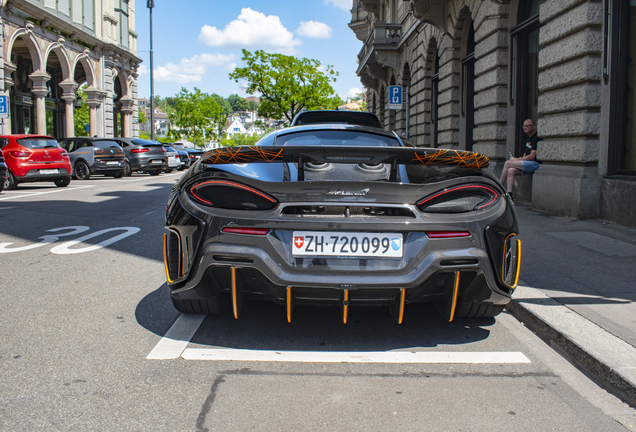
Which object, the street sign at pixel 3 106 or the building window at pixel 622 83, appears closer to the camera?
the building window at pixel 622 83

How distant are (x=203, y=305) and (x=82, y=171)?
2045cm

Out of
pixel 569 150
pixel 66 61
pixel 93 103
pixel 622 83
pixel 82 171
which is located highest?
pixel 66 61

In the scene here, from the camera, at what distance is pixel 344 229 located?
3.10 meters

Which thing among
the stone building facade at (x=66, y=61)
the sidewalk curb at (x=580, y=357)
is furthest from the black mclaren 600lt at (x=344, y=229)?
the stone building facade at (x=66, y=61)

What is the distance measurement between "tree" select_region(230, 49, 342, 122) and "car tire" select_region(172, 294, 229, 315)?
4431 centimetres

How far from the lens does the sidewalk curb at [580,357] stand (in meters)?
2.81

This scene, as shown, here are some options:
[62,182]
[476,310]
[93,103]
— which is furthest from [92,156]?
[476,310]

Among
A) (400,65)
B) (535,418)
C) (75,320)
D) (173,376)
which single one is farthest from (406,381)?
(400,65)

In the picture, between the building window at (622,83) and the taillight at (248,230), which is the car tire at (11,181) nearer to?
the building window at (622,83)

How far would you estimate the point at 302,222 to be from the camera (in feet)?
10.2

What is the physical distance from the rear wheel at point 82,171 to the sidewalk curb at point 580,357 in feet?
68.0

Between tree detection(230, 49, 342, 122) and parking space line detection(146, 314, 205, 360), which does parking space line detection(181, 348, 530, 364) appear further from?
tree detection(230, 49, 342, 122)

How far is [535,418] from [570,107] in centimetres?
767

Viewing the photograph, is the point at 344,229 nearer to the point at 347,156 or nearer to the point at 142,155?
the point at 347,156
